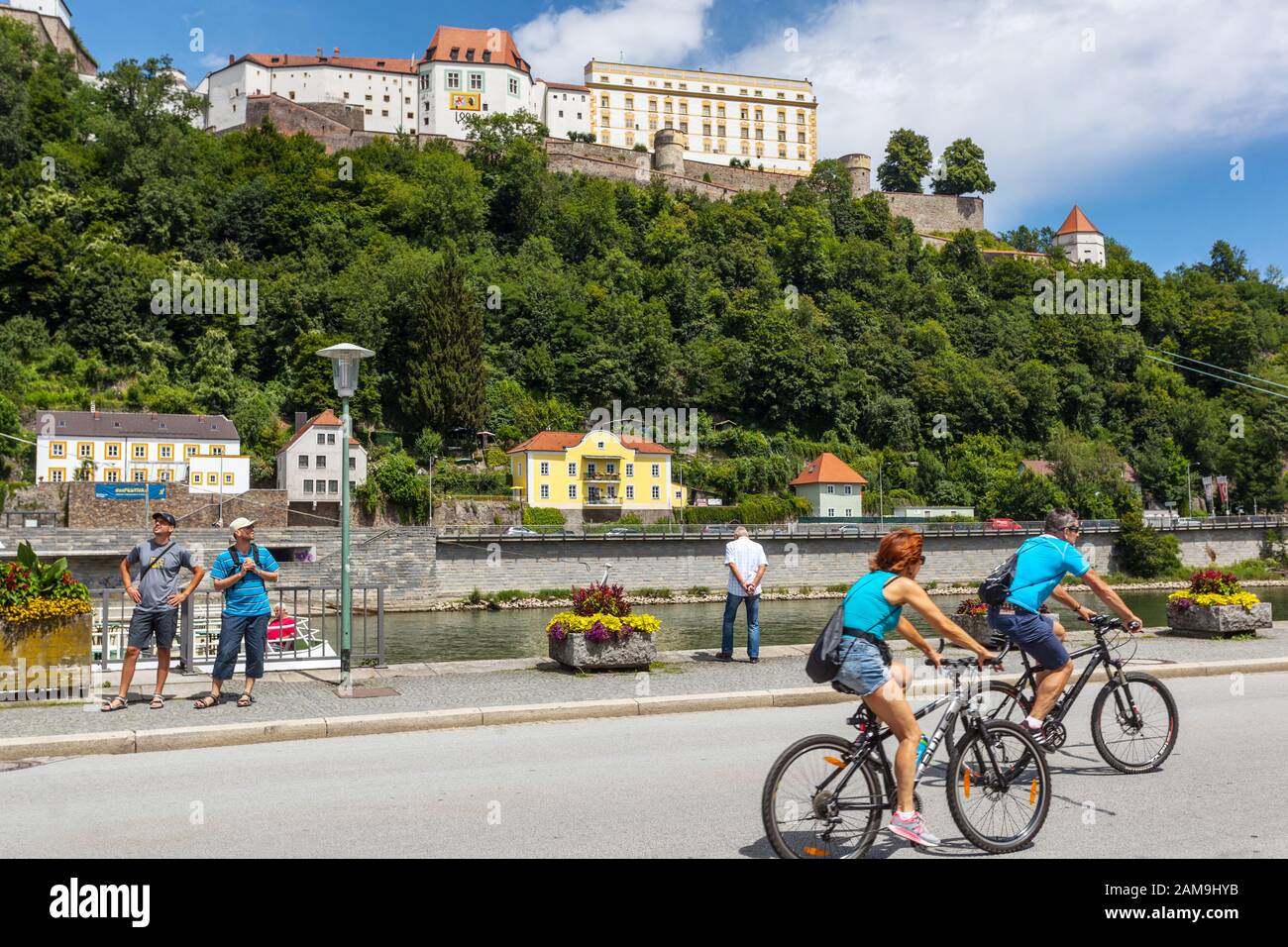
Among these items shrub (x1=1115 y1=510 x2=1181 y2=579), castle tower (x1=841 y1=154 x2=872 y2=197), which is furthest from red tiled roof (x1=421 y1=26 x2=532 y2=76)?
shrub (x1=1115 y1=510 x2=1181 y2=579)

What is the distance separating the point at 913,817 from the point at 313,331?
245ft

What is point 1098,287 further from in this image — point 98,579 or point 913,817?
point 913,817

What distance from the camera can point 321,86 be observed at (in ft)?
375

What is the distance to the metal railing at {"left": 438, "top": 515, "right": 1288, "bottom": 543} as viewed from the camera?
53.5 metres

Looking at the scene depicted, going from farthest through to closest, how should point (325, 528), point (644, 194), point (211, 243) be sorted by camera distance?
1. point (644, 194)
2. point (211, 243)
3. point (325, 528)

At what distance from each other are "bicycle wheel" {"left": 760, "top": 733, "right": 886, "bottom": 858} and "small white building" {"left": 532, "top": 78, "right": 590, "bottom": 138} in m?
127

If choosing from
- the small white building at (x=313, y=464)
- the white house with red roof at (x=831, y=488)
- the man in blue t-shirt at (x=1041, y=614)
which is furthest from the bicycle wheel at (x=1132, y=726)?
Answer: the white house with red roof at (x=831, y=488)

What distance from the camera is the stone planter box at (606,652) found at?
12.8 m

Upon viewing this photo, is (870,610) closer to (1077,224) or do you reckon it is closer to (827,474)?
(827,474)

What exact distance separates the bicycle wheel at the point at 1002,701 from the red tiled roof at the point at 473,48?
398 feet

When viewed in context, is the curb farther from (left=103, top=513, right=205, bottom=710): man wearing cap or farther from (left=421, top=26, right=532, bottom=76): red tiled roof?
(left=421, top=26, right=532, bottom=76): red tiled roof

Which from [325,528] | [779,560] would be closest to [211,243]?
[325,528]
